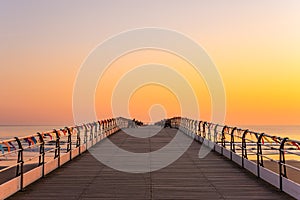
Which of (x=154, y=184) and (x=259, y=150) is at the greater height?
(x=259, y=150)

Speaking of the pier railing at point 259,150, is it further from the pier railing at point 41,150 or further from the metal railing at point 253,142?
the pier railing at point 41,150

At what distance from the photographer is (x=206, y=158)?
1984 centimetres

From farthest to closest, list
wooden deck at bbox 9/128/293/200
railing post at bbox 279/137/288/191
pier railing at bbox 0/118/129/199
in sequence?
railing post at bbox 279/137/288/191, pier railing at bbox 0/118/129/199, wooden deck at bbox 9/128/293/200

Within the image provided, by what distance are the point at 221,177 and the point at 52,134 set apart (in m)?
6.00

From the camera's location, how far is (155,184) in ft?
40.9

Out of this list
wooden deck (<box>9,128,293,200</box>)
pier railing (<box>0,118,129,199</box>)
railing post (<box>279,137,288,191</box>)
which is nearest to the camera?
wooden deck (<box>9,128,293,200</box>)

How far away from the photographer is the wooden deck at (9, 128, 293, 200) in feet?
35.4

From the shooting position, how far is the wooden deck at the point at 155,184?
1080cm

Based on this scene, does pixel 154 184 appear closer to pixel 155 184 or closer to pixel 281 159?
pixel 155 184

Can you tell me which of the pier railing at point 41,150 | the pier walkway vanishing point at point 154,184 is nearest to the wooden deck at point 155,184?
the pier walkway vanishing point at point 154,184

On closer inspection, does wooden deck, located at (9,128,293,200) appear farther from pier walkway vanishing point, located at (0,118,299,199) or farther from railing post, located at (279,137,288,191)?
railing post, located at (279,137,288,191)

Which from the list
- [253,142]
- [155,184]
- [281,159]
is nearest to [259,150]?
[253,142]

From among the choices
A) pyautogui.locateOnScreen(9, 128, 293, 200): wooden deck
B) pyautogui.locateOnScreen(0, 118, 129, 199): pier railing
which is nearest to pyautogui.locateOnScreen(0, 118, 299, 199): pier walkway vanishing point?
pyautogui.locateOnScreen(9, 128, 293, 200): wooden deck

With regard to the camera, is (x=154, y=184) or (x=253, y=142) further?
(x=253, y=142)
